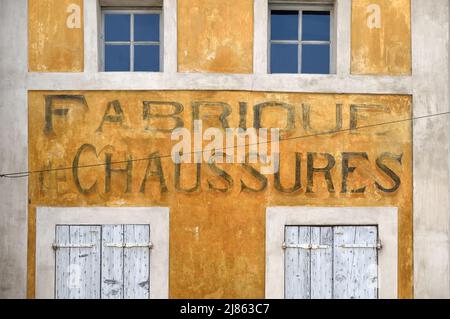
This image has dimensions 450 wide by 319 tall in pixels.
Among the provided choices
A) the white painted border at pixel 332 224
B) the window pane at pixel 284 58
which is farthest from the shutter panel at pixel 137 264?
the window pane at pixel 284 58

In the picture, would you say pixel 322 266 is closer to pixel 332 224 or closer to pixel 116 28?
pixel 332 224

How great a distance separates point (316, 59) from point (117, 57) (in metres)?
2.74

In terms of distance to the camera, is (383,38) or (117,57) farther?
(117,57)

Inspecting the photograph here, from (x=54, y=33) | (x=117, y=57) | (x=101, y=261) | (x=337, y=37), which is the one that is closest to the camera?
(x=101, y=261)


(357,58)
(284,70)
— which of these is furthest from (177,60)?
(357,58)

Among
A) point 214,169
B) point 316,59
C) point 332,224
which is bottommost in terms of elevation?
point 332,224

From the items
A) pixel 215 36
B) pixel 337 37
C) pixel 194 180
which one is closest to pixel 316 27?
pixel 337 37

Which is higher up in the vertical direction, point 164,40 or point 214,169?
point 164,40

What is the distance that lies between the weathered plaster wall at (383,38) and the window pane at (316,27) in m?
0.43

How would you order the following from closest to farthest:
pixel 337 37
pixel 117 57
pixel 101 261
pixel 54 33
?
1. pixel 101 261
2. pixel 54 33
3. pixel 337 37
4. pixel 117 57

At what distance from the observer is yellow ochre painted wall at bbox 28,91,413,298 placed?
8961 mm

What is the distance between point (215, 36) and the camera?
358 inches

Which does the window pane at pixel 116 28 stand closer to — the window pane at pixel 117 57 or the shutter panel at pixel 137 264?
the window pane at pixel 117 57
